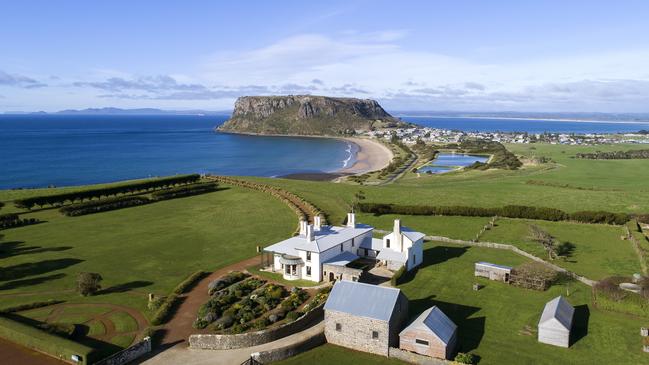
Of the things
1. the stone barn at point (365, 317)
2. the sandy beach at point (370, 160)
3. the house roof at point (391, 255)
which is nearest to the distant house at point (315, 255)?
the house roof at point (391, 255)

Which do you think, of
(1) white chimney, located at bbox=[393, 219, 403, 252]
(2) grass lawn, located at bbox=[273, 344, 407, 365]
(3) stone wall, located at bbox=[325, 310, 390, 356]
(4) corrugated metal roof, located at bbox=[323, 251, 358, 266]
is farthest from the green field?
(4) corrugated metal roof, located at bbox=[323, 251, 358, 266]

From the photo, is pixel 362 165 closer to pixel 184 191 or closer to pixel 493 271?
pixel 184 191

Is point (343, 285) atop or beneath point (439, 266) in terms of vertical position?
atop

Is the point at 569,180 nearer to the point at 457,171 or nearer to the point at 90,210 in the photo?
the point at 457,171

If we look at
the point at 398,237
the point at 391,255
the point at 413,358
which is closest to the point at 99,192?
the point at 391,255

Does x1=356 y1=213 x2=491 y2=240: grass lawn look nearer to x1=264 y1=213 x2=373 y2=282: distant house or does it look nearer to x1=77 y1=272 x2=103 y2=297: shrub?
x1=264 y1=213 x2=373 y2=282: distant house

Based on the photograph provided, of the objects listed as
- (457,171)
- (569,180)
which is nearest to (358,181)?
(457,171)
